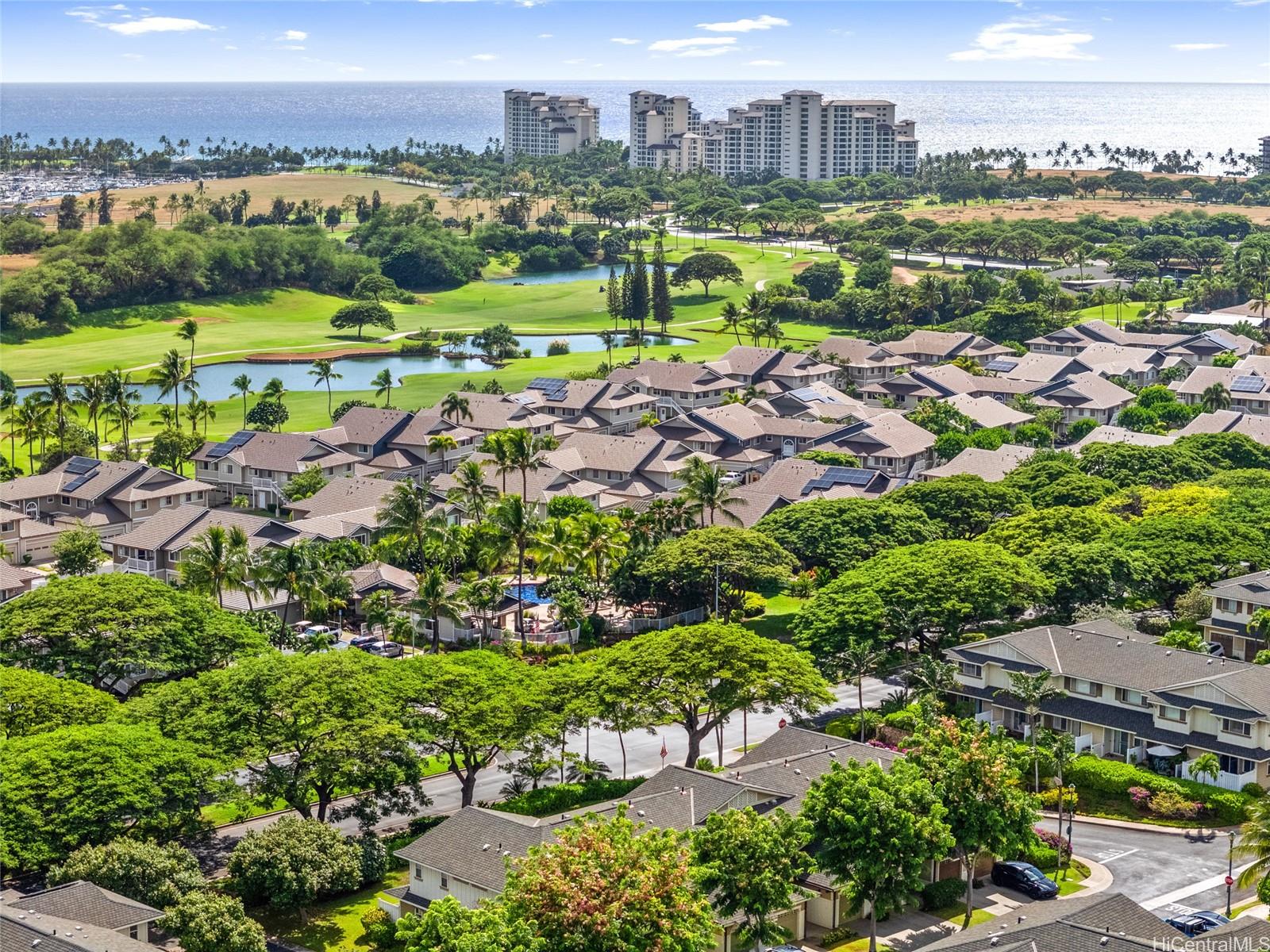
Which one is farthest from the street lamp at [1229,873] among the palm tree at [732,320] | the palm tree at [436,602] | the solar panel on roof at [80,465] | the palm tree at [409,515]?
the palm tree at [732,320]

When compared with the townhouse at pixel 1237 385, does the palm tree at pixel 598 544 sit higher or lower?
lower

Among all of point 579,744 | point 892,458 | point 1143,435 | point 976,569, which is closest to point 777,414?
point 892,458

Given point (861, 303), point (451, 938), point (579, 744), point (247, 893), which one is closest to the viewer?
point (451, 938)

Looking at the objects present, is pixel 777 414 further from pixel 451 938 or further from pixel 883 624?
pixel 451 938

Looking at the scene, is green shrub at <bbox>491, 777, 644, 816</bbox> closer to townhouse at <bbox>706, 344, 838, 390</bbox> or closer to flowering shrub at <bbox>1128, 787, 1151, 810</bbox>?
flowering shrub at <bbox>1128, 787, 1151, 810</bbox>

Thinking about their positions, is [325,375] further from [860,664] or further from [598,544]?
[860,664]

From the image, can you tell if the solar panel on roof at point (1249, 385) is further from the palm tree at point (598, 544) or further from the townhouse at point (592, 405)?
the palm tree at point (598, 544)
